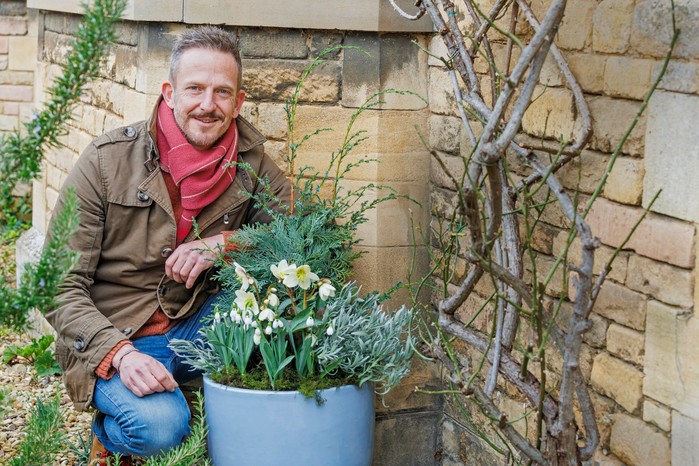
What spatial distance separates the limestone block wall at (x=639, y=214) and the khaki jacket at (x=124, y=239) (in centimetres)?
116

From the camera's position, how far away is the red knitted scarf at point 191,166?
3.42 meters

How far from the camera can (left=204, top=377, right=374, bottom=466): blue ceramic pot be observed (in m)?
3.11

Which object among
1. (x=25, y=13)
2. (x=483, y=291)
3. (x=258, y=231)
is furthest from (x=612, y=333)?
(x=25, y=13)

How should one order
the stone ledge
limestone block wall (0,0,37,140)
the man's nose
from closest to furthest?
the man's nose → the stone ledge → limestone block wall (0,0,37,140)

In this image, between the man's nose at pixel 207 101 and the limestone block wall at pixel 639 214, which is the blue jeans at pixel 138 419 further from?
the limestone block wall at pixel 639 214

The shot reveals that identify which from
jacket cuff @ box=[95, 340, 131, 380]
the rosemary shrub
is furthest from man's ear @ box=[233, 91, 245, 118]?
the rosemary shrub

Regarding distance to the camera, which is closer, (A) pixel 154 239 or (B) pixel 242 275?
(B) pixel 242 275

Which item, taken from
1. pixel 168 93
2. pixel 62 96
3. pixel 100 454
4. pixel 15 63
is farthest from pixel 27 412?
pixel 15 63

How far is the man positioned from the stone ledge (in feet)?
0.81

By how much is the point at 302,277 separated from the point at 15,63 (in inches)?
200

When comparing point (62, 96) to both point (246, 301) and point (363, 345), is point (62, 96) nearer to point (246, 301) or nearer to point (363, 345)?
point (246, 301)

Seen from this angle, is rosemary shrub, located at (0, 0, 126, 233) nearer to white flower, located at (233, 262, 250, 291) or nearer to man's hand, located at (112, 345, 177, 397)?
white flower, located at (233, 262, 250, 291)

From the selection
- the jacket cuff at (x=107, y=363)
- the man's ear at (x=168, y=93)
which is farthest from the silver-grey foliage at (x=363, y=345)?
the man's ear at (x=168, y=93)

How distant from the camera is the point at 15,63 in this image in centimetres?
734
